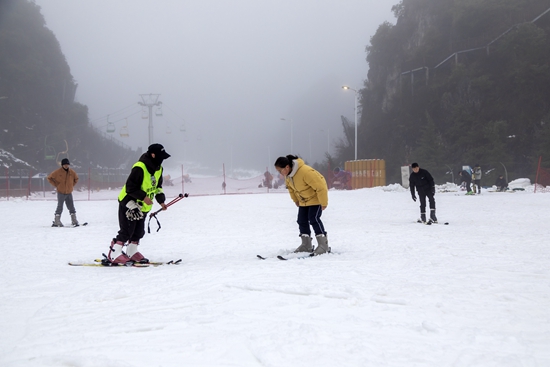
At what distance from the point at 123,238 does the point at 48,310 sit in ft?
8.38

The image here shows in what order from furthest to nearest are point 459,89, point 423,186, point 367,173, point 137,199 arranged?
point 459,89
point 367,173
point 423,186
point 137,199

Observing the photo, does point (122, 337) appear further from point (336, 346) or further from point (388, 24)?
point (388, 24)

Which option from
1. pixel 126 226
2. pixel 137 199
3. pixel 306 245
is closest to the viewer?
pixel 137 199

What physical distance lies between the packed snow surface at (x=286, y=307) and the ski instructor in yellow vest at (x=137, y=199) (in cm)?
46

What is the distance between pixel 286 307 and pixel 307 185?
3481 millimetres

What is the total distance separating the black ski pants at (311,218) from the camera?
25.2 feet

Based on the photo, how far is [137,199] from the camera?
270 inches

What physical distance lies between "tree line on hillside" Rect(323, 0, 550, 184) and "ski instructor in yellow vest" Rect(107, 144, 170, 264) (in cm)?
3418

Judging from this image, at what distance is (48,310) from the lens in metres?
4.52

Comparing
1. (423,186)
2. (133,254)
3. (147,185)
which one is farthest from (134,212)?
(423,186)

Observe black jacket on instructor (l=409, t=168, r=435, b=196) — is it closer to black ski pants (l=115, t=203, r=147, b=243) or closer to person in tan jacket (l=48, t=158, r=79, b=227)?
black ski pants (l=115, t=203, r=147, b=243)

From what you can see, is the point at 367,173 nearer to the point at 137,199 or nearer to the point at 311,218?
the point at 311,218

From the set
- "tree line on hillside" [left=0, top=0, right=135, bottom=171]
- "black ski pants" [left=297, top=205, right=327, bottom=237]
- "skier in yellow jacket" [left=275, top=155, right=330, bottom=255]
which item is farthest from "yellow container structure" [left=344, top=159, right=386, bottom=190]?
"tree line on hillside" [left=0, top=0, right=135, bottom=171]

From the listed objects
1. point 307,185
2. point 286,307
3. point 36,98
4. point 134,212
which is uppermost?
point 36,98
